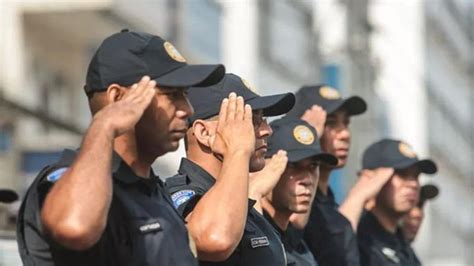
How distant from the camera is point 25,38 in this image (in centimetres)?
1888

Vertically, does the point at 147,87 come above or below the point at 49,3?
above

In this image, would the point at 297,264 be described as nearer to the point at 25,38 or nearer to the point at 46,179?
the point at 46,179

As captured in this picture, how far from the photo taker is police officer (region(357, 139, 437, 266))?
6984mm

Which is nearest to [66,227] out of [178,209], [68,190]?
[68,190]

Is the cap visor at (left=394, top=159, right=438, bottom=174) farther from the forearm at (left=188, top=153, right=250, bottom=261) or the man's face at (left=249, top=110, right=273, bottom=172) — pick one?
the forearm at (left=188, top=153, right=250, bottom=261)

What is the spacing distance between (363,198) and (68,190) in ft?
11.5

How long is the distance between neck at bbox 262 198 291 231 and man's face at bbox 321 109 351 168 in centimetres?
92

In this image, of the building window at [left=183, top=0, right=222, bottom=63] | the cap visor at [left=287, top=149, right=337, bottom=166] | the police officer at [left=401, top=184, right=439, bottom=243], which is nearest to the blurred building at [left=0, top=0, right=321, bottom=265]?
the building window at [left=183, top=0, right=222, bottom=63]

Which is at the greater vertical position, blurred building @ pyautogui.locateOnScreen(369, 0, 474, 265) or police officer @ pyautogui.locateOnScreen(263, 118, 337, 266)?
police officer @ pyautogui.locateOnScreen(263, 118, 337, 266)

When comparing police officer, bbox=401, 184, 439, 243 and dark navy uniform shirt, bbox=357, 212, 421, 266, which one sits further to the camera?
police officer, bbox=401, 184, 439, 243

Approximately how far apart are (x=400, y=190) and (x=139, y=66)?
11.3 ft

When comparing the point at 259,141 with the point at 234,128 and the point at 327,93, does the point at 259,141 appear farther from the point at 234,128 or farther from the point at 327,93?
the point at 327,93

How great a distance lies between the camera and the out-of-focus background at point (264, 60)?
15.6m

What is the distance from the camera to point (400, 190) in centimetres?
707
